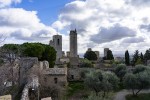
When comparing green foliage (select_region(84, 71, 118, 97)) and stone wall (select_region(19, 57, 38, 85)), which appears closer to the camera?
stone wall (select_region(19, 57, 38, 85))

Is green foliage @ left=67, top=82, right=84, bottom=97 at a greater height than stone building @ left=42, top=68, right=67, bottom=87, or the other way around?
stone building @ left=42, top=68, right=67, bottom=87

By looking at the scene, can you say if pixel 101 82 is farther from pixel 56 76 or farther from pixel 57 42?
pixel 57 42

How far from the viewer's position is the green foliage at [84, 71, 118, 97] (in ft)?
148

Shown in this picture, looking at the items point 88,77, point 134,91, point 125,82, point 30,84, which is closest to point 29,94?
point 30,84

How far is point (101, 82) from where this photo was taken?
148 feet

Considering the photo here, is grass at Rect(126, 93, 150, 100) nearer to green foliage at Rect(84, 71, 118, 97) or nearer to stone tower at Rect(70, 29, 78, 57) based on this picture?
green foliage at Rect(84, 71, 118, 97)

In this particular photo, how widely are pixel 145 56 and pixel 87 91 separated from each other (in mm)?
56090

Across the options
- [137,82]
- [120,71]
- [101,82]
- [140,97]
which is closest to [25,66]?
[101,82]

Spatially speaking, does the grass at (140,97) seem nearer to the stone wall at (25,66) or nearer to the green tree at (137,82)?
the green tree at (137,82)

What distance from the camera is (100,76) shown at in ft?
153

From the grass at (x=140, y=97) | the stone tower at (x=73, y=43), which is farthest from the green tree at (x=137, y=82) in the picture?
the stone tower at (x=73, y=43)

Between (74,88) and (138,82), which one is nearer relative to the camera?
(138,82)

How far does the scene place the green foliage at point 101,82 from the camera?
148 feet

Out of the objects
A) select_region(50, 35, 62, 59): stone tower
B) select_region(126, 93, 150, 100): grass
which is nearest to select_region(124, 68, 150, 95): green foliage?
select_region(126, 93, 150, 100): grass
